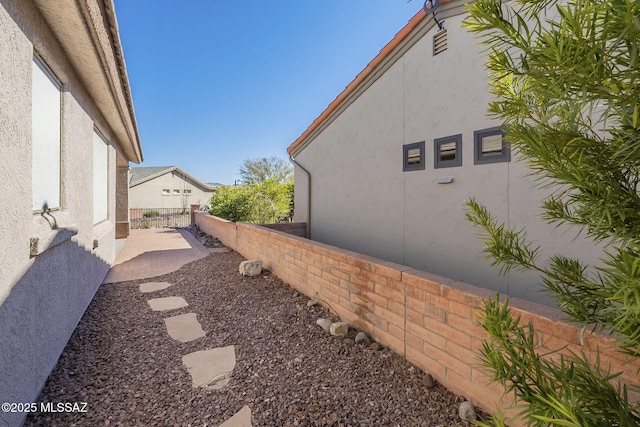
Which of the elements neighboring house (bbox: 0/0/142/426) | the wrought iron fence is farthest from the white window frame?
the wrought iron fence

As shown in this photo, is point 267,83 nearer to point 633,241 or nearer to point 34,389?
point 34,389

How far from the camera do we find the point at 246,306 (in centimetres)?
502

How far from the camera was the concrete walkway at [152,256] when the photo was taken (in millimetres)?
7316

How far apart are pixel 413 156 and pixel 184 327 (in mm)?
5286

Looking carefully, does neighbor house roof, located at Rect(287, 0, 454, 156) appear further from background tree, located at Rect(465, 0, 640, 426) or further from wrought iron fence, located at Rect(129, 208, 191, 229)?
wrought iron fence, located at Rect(129, 208, 191, 229)

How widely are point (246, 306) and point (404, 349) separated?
2880 mm

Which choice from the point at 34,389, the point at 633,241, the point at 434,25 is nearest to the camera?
the point at 633,241

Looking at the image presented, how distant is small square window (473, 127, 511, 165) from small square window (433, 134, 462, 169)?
31cm

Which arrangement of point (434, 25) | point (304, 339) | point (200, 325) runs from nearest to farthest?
point (304, 339), point (200, 325), point (434, 25)

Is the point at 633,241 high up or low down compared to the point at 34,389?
up

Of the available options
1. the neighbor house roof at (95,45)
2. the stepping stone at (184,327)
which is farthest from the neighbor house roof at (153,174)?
the stepping stone at (184,327)

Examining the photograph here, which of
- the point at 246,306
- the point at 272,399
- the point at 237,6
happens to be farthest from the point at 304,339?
the point at 237,6

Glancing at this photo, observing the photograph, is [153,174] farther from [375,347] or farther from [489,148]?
[375,347]

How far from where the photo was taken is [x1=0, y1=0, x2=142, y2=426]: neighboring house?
2.32m
